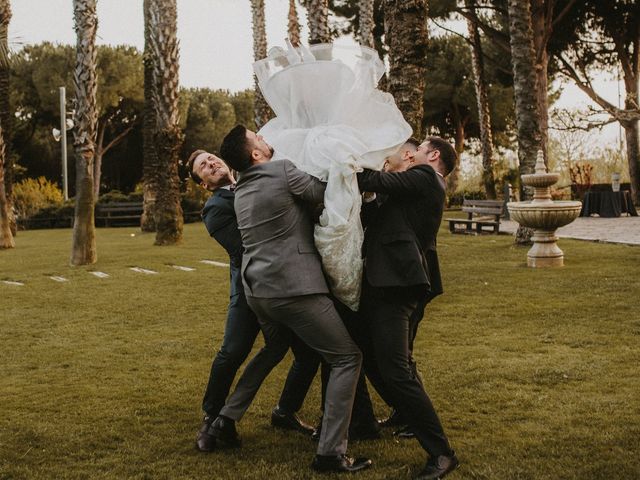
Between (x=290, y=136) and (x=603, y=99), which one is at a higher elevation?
(x=603, y=99)

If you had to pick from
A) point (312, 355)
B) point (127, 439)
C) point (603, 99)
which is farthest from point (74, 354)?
point (603, 99)

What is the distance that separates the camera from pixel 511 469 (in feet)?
12.8

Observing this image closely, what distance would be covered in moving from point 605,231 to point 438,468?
55.2ft

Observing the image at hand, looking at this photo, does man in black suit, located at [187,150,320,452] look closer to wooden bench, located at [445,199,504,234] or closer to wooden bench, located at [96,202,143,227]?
wooden bench, located at [445,199,504,234]

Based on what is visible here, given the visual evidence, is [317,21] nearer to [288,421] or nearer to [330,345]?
[288,421]

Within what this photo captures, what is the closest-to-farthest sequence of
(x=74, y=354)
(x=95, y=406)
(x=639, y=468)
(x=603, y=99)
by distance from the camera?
(x=639, y=468)
(x=95, y=406)
(x=74, y=354)
(x=603, y=99)

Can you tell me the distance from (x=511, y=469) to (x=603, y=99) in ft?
98.6

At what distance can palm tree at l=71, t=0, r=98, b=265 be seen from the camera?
14602 mm

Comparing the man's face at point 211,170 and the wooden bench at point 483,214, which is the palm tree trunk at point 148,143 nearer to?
the wooden bench at point 483,214

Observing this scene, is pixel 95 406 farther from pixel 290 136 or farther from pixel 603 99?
pixel 603 99

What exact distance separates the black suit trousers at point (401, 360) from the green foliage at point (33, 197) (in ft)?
100

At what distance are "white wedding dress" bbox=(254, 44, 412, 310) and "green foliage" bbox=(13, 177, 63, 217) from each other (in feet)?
98.5

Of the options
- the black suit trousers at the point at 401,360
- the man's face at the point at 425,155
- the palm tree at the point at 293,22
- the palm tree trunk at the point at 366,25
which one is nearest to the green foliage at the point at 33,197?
the palm tree at the point at 293,22

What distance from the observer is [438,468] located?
383cm
